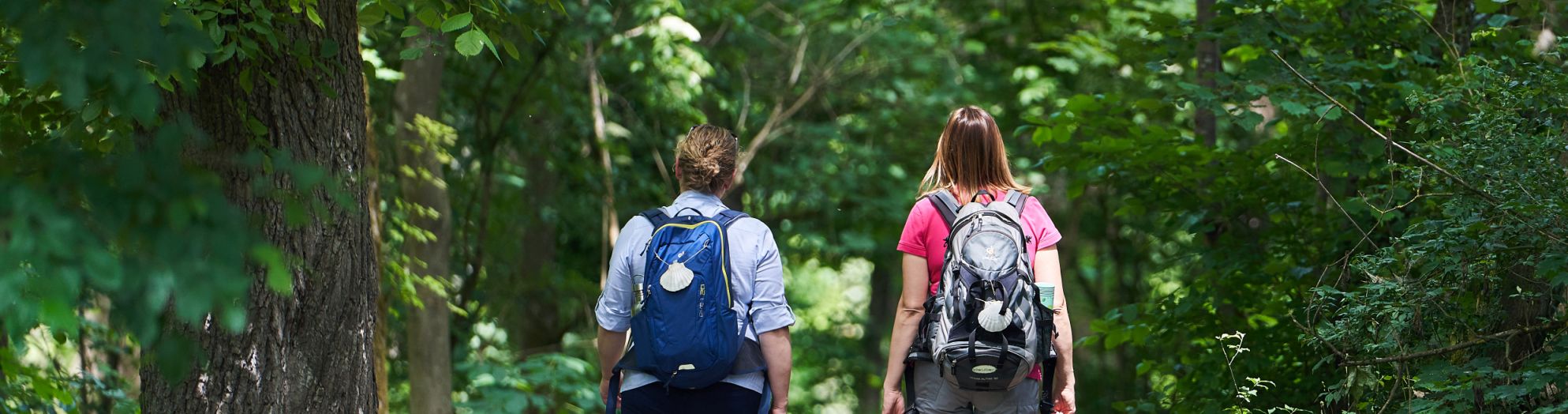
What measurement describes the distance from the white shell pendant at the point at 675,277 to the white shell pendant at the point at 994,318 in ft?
2.75

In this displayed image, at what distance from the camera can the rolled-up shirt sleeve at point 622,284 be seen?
11.6 ft

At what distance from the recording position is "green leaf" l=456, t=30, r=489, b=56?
3.31 m

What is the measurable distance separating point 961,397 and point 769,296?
650mm

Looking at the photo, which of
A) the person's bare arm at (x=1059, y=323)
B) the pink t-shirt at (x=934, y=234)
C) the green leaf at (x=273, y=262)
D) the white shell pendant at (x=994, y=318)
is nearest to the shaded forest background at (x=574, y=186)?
the green leaf at (x=273, y=262)

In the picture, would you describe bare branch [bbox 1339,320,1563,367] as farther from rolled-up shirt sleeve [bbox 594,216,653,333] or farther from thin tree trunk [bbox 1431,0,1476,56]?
rolled-up shirt sleeve [bbox 594,216,653,333]

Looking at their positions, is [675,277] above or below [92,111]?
below

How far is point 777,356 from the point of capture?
3.52m

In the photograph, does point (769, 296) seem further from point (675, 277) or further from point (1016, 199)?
point (1016, 199)

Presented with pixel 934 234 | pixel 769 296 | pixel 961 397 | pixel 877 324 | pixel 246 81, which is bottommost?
pixel 877 324

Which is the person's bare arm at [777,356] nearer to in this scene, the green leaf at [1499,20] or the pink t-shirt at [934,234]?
the pink t-shirt at [934,234]

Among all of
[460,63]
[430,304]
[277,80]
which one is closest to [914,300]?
[277,80]

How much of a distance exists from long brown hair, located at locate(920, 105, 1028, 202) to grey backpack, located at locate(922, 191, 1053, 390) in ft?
0.85

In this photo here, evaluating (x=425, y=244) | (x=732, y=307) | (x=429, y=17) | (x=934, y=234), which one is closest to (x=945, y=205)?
(x=934, y=234)

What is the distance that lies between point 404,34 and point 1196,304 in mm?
3612
